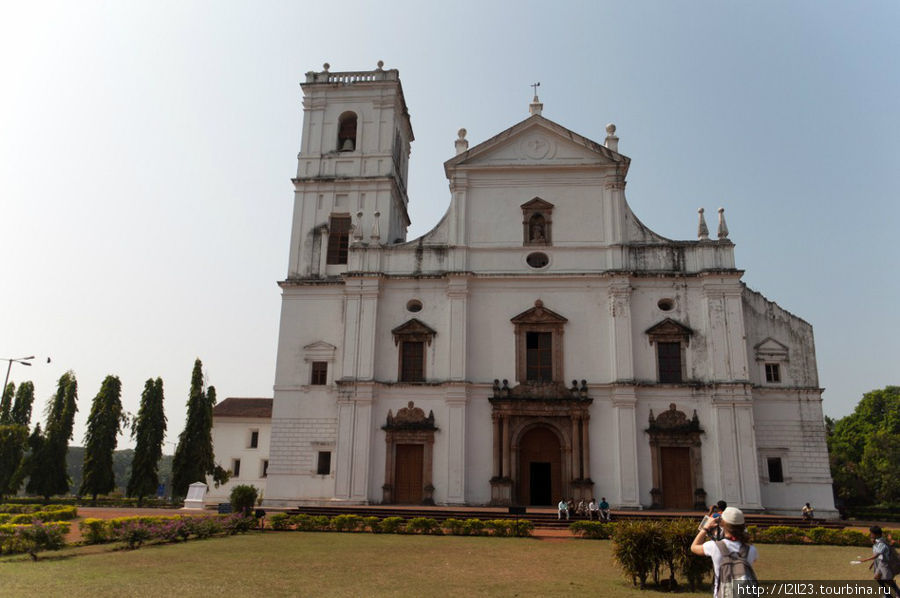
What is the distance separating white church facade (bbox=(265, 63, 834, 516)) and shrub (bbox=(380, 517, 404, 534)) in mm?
5727

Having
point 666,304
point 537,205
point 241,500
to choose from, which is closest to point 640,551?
point 241,500

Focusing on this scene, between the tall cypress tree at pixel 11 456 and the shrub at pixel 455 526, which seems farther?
the tall cypress tree at pixel 11 456

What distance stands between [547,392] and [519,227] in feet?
22.5

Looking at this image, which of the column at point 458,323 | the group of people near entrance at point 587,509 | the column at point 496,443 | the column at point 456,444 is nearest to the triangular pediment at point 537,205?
the column at point 458,323

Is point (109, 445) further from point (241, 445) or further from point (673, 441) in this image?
point (673, 441)

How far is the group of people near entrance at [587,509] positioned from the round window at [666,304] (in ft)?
24.9

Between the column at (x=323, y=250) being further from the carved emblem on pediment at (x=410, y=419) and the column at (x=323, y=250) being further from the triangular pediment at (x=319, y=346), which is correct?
the carved emblem on pediment at (x=410, y=419)

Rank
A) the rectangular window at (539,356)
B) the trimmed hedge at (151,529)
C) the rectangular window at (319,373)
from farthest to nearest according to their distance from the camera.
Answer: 1. the rectangular window at (319,373)
2. the rectangular window at (539,356)
3. the trimmed hedge at (151,529)

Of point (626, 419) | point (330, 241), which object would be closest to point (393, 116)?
point (330, 241)

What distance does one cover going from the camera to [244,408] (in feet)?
143

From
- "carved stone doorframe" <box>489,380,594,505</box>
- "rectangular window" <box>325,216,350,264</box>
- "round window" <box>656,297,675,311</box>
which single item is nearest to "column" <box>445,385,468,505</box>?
"carved stone doorframe" <box>489,380,594,505</box>

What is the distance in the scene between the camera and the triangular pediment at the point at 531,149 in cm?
2767

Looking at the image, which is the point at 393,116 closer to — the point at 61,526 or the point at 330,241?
the point at 330,241

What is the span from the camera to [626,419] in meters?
24.5
